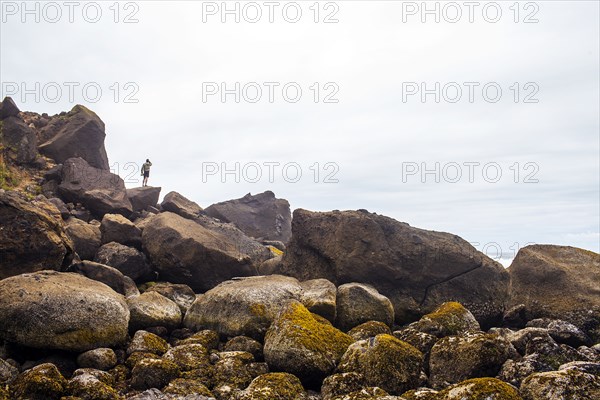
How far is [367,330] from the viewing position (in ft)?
61.1

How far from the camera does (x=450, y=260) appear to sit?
25.3 meters

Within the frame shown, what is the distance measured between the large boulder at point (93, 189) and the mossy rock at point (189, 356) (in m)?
20.8

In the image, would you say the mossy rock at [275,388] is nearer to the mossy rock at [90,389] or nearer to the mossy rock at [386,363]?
the mossy rock at [386,363]

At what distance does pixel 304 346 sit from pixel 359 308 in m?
5.85

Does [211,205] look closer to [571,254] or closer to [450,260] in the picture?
[450,260]

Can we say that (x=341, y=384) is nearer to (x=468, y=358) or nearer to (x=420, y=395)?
(x=420, y=395)

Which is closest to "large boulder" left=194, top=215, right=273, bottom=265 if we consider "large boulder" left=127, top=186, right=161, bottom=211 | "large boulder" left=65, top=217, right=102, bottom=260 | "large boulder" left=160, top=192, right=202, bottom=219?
"large boulder" left=160, top=192, right=202, bottom=219

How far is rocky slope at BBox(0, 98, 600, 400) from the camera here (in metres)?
14.3

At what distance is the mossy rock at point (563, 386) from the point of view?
38.0 feet

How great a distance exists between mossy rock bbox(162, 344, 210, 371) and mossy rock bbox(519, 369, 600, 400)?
9.88 m

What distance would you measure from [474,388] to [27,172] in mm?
37076

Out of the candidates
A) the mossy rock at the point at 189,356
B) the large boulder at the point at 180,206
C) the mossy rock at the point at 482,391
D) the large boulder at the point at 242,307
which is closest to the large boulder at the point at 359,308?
the large boulder at the point at 242,307

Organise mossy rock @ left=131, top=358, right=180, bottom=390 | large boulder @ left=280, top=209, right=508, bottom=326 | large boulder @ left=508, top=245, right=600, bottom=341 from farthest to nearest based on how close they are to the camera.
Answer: large boulder @ left=280, top=209, right=508, bottom=326
large boulder @ left=508, top=245, right=600, bottom=341
mossy rock @ left=131, top=358, right=180, bottom=390

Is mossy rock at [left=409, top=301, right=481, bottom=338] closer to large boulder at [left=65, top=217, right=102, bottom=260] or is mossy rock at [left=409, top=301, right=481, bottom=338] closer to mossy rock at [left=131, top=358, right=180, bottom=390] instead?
mossy rock at [left=131, top=358, right=180, bottom=390]
